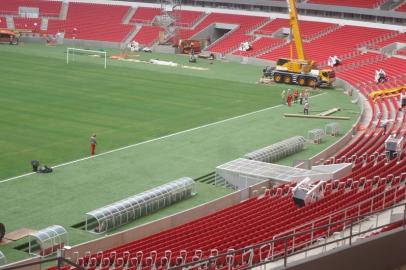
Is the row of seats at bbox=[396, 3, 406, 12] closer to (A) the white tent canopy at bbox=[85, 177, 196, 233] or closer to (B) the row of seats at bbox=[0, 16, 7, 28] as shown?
(B) the row of seats at bbox=[0, 16, 7, 28]

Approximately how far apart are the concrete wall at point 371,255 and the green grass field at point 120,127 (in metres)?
12.1

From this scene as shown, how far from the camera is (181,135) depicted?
1592 inches

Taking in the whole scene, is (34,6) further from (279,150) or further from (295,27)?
(279,150)

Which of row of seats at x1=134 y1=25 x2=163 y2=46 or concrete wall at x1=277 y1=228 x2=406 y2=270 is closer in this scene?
concrete wall at x1=277 y1=228 x2=406 y2=270

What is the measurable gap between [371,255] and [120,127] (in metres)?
28.2

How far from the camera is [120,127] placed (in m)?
41.8

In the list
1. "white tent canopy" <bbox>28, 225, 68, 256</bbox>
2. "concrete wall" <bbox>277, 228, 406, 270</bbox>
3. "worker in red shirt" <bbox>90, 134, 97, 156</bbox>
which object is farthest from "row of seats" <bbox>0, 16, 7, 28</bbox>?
"concrete wall" <bbox>277, 228, 406, 270</bbox>

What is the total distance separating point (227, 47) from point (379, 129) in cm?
4169

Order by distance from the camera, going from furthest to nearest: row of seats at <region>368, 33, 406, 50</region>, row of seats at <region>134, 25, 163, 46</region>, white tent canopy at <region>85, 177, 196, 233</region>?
row of seats at <region>134, 25, 163, 46</region>, row of seats at <region>368, 33, 406, 50</region>, white tent canopy at <region>85, 177, 196, 233</region>

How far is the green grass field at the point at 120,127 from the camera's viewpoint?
1147 inches

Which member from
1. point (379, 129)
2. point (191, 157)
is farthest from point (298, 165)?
point (379, 129)

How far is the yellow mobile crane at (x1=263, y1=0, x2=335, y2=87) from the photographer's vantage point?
2349 inches

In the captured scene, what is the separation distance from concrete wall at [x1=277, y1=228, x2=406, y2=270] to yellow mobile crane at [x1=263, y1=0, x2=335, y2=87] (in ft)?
147

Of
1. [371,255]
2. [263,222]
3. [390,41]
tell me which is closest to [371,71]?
[390,41]
